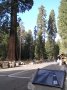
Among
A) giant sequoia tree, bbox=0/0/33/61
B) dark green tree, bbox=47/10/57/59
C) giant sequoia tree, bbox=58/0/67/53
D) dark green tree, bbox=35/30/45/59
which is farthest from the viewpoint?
dark green tree, bbox=47/10/57/59

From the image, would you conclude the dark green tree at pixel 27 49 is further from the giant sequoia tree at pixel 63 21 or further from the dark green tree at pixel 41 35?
the giant sequoia tree at pixel 63 21

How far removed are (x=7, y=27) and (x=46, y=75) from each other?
136ft

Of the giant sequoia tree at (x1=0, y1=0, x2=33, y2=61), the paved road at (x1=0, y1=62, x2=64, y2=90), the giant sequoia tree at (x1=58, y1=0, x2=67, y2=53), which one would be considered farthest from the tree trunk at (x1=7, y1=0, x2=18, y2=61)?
the paved road at (x1=0, y1=62, x2=64, y2=90)

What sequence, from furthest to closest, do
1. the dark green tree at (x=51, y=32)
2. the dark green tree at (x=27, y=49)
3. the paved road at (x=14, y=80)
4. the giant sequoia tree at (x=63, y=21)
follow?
the dark green tree at (x=51, y=32)
the dark green tree at (x=27, y=49)
the giant sequoia tree at (x=63, y=21)
the paved road at (x=14, y=80)

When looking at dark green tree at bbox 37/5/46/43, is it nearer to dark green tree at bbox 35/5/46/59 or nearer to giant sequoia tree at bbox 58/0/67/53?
dark green tree at bbox 35/5/46/59

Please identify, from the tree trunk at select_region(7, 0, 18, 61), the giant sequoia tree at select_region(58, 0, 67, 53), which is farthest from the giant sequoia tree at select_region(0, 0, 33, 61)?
the giant sequoia tree at select_region(58, 0, 67, 53)

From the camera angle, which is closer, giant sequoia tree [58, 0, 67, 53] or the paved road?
the paved road

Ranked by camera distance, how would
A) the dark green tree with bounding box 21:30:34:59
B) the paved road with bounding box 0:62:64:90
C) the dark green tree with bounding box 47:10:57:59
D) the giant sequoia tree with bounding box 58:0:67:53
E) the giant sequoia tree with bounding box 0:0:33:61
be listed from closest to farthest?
the paved road with bounding box 0:62:64:90 → the giant sequoia tree with bounding box 58:0:67:53 → the giant sequoia tree with bounding box 0:0:33:61 → the dark green tree with bounding box 21:30:34:59 → the dark green tree with bounding box 47:10:57:59

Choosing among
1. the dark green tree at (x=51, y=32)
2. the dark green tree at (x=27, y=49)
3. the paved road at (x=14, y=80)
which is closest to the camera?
the paved road at (x=14, y=80)

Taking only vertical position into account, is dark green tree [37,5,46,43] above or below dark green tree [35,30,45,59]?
above

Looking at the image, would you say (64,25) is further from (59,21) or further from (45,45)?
(45,45)

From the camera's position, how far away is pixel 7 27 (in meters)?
50.5

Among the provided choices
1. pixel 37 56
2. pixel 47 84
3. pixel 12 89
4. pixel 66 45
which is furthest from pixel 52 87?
pixel 37 56

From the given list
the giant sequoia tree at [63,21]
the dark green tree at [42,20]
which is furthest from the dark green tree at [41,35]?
the giant sequoia tree at [63,21]
